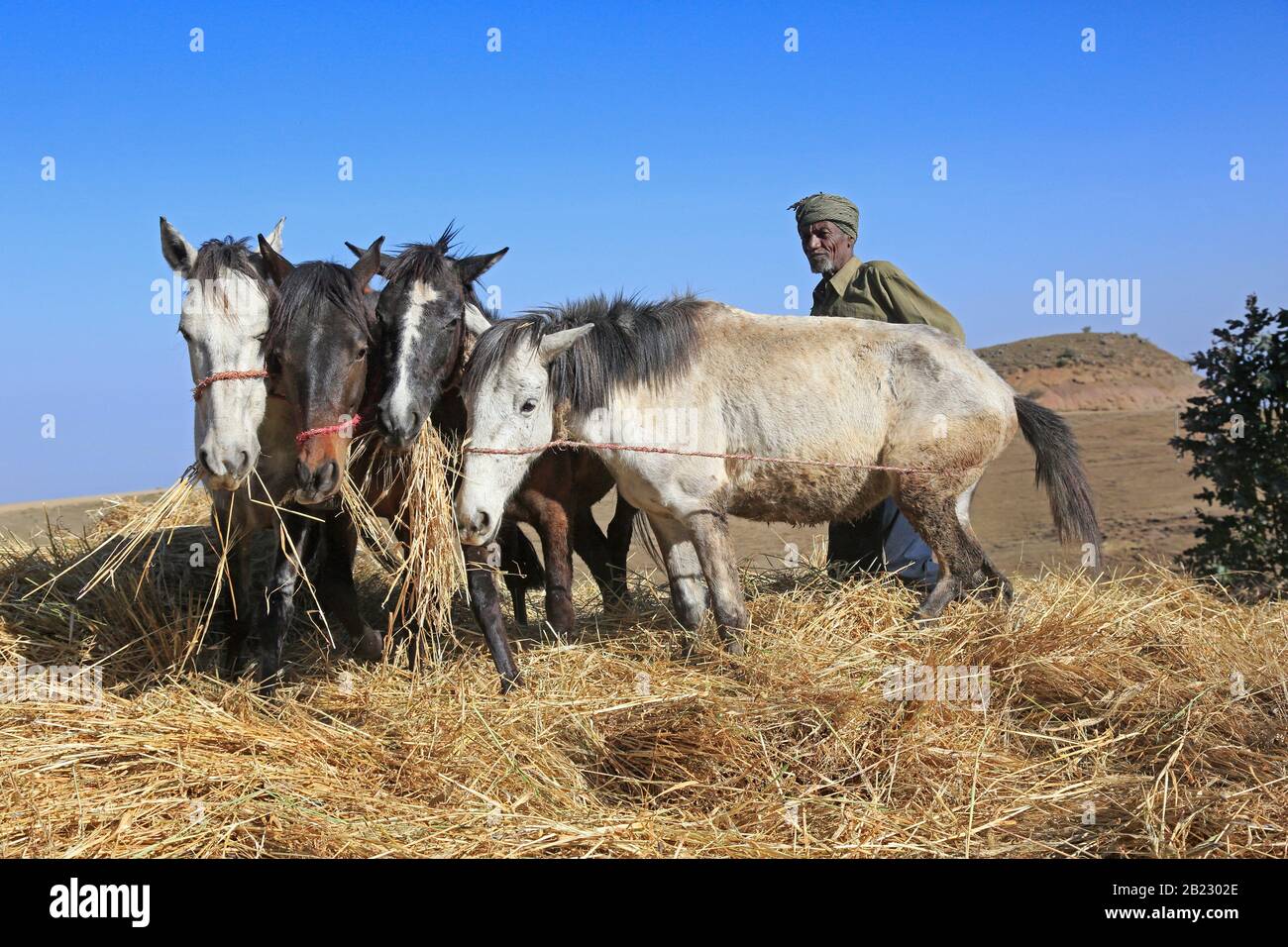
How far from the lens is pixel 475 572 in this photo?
13.8 ft

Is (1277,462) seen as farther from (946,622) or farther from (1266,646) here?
(946,622)

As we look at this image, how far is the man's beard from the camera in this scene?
18.5 ft

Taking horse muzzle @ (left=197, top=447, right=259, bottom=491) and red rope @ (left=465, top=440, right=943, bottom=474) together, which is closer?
horse muzzle @ (left=197, top=447, right=259, bottom=491)

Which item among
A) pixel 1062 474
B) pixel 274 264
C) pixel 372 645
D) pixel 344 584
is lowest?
pixel 372 645

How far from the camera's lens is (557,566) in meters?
4.86

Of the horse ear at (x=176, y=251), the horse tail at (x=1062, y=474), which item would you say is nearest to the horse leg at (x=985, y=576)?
the horse tail at (x=1062, y=474)

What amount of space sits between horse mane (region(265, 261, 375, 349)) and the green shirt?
8.78ft

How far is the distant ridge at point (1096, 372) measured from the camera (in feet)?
72.4

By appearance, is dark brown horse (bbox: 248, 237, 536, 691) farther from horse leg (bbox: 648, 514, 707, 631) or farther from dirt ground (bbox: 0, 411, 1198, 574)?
dirt ground (bbox: 0, 411, 1198, 574)

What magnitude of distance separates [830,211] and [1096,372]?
67.6ft

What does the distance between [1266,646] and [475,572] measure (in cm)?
341

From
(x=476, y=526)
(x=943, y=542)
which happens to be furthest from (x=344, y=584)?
(x=943, y=542)

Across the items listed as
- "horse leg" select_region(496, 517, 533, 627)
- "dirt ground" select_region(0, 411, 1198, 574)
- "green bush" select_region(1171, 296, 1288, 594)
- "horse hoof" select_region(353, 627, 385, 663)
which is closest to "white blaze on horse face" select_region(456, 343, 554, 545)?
"horse hoof" select_region(353, 627, 385, 663)

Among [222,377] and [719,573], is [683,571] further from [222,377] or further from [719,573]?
[222,377]
